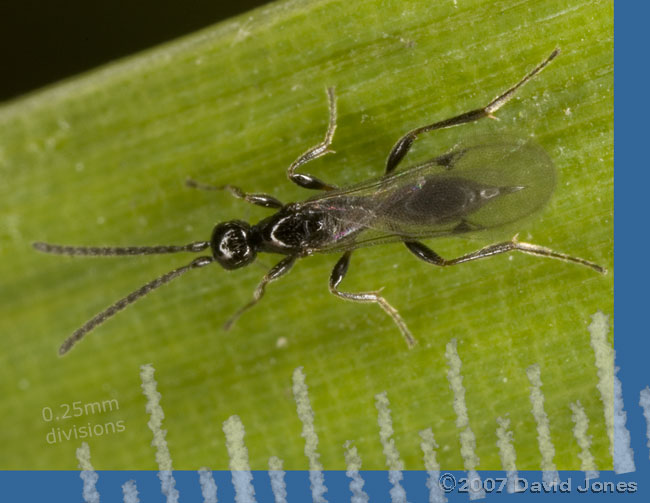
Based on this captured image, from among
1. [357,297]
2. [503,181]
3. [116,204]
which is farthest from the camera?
[116,204]

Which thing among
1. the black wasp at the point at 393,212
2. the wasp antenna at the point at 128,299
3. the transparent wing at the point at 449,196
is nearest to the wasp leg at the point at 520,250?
the black wasp at the point at 393,212

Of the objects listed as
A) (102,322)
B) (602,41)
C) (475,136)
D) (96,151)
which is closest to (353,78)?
(475,136)

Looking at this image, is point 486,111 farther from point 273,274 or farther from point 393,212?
point 273,274

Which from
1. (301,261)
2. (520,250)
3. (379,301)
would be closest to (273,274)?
(301,261)

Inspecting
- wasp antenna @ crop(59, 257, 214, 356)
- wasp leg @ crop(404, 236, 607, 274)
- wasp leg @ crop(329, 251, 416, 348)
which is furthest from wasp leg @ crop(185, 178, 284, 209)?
wasp leg @ crop(404, 236, 607, 274)

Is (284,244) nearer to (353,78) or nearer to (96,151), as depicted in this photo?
(353,78)
